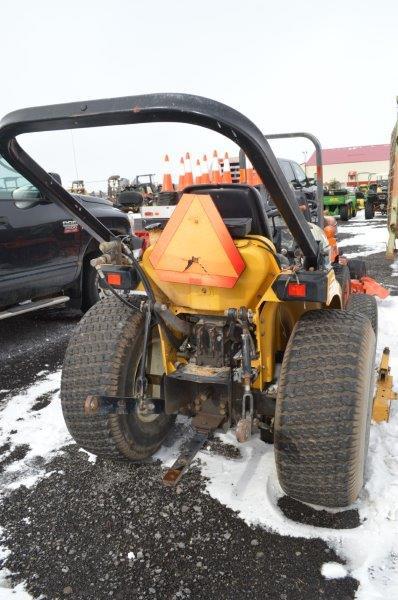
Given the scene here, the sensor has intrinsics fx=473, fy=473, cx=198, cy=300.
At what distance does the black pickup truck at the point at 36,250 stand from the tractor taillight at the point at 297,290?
2786mm

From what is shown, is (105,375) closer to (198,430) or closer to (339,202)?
(198,430)

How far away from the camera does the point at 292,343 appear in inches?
84.9

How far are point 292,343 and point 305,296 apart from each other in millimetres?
243

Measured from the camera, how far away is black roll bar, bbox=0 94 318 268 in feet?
4.86

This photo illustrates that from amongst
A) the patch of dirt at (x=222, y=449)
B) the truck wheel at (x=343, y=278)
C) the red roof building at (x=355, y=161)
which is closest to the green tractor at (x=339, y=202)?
the truck wheel at (x=343, y=278)

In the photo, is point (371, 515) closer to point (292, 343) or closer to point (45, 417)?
point (292, 343)

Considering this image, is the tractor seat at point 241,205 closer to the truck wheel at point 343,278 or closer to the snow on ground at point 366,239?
the truck wheel at point 343,278

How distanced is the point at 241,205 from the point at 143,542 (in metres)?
1.67

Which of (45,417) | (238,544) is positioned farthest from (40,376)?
(238,544)

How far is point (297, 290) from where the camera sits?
6.71 ft

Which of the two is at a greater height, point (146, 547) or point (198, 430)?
point (198, 430)

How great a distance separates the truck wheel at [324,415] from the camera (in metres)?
1.97

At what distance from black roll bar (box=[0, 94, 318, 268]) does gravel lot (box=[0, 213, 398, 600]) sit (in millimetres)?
1384

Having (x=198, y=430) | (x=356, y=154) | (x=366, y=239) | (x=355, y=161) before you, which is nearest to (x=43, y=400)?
(x=198, y=430)
